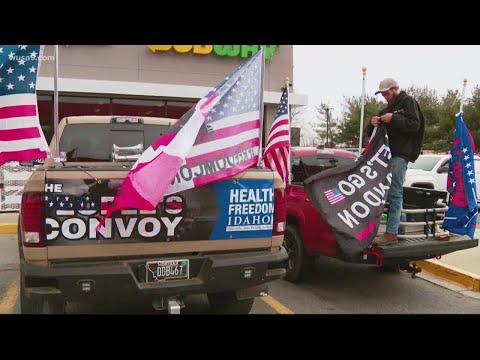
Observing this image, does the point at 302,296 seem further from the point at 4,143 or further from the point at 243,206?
the point at 4,143

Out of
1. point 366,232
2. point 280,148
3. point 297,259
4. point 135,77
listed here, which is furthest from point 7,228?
point 366,232

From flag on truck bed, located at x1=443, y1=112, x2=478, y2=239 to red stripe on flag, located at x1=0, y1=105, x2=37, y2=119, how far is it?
16.5 feet

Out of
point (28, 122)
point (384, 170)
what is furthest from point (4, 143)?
point (384, 170)

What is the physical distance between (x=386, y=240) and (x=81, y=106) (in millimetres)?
11155

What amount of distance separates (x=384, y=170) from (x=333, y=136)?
1612 inches

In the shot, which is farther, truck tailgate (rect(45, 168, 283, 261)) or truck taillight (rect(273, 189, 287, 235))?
truck taillight (rect(273, 189, 287, 235))

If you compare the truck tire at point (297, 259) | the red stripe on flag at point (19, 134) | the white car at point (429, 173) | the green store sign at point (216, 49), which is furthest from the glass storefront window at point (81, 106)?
the truck tire at point (297, 259)

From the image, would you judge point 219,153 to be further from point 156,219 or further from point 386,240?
point 386,240

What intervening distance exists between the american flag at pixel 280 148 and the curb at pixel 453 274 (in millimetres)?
2363

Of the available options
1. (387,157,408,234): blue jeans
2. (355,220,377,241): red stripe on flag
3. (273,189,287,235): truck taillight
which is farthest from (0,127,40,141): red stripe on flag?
(387,157,408,234): blue jeans

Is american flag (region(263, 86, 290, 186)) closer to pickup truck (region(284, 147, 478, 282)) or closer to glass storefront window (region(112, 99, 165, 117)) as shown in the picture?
pickup truck (region(284, 147, 478, 282))

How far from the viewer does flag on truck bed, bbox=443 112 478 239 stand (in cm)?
536

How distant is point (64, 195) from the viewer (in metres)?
3.17

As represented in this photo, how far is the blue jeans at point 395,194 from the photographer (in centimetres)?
482
